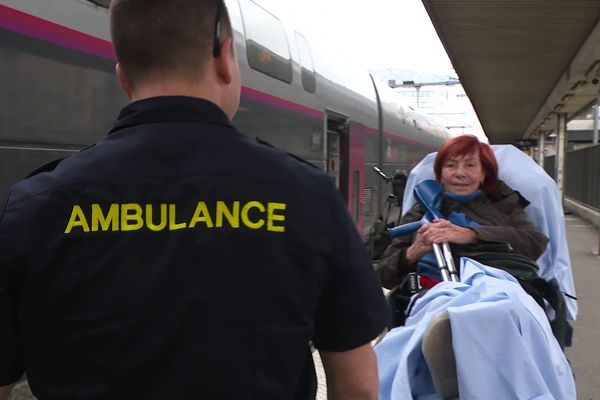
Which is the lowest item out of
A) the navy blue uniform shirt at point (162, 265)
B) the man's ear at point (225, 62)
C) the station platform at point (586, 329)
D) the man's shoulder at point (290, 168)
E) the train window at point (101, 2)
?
the station platform at point (586, 329)

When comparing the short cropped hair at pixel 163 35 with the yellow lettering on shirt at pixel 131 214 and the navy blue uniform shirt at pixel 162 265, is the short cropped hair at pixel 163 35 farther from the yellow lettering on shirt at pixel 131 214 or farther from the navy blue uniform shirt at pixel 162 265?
the yellow lettering on shirt at pixel 131 214

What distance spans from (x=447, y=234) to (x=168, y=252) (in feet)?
6.74

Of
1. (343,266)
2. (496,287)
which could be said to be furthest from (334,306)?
(496,287)

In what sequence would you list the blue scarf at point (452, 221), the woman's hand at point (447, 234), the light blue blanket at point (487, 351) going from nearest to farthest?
the light blue blanket at point (487, 351) < the woman's hand at point (447, 234) < the blue scarf at point (452, 221)

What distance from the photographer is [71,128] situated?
9.99 ft

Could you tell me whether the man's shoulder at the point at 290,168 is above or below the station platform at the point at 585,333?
above

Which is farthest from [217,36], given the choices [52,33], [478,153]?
[478,153]

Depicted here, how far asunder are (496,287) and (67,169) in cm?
169

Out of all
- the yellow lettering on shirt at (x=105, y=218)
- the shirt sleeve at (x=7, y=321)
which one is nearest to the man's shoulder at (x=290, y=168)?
the yellow lettering on shirt at (x=105, y=218)

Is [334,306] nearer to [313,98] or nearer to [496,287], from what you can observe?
[496,287]

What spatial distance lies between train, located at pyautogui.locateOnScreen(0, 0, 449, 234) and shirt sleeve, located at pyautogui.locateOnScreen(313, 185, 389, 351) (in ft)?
6.63

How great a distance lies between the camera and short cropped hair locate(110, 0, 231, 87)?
3.51 feet

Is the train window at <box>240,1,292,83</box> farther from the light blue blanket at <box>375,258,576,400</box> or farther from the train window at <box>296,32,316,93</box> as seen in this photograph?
the light blue blanket at <box>375,258,576,400</box>

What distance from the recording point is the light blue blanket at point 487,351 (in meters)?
2.06
